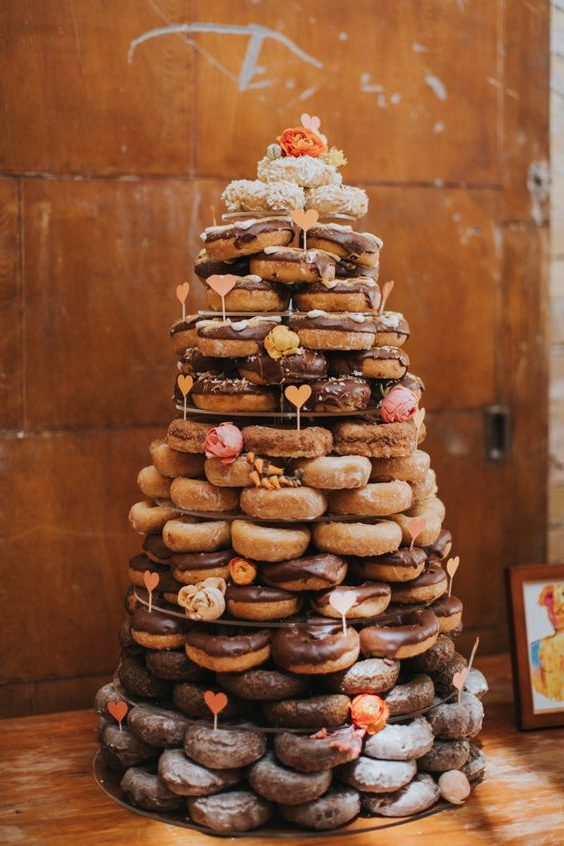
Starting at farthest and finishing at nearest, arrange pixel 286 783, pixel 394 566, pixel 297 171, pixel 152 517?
pixel 152 517, pixel 297 171, pixel 394 566, pixel 286 783

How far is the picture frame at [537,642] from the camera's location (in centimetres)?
386

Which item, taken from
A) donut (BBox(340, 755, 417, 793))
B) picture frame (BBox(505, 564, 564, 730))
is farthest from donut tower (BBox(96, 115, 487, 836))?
picture frame (BBox(505, 564, 564, 730))

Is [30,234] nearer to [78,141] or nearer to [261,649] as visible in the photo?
[78,141]

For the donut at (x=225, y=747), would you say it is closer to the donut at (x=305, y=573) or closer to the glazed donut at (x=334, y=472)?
the donut at (x=305, y=573)

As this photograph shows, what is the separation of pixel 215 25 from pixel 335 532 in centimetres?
214

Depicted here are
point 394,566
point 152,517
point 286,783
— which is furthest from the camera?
point 152,517

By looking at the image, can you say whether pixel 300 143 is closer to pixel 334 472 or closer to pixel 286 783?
pixel 334 472

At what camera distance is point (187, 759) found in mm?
3146

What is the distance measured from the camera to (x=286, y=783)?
302cm

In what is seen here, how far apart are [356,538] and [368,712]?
Result: 509 mm

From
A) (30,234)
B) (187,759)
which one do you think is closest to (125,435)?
(30,234)

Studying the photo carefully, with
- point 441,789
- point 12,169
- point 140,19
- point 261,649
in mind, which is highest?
Result: point 140,19

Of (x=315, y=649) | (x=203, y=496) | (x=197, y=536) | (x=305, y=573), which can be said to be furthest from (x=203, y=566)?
(x=315, y=649)

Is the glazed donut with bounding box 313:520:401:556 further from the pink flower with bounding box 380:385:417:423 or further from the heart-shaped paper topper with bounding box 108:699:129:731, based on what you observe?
the heart-shaped paper topper with bounding box 108:699:129:731
